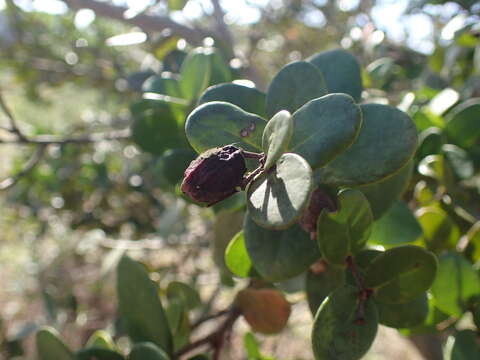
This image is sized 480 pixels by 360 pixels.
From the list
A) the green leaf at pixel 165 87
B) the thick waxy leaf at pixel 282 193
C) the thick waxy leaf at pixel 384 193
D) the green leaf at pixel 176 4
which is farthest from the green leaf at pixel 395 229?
the green leaf at pixel 176 4

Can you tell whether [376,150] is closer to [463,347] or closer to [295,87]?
[295,87]

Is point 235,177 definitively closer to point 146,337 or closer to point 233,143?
point 233,143

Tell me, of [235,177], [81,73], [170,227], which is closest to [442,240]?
[235,177]

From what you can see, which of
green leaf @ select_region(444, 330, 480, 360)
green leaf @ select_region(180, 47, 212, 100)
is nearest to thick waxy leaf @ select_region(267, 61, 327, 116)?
green leaf @ select_region(180, 47, 212, 100)

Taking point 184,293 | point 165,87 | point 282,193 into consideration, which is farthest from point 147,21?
point 282,193

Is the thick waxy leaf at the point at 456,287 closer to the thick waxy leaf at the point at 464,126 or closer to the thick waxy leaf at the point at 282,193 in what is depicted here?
the thick waxy leaf at the point at 464,126

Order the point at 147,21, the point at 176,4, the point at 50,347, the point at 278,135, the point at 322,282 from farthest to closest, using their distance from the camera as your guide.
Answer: the point at 147,21, the point at 176,4, the point at 50,347, the point at 322,282, the point at 278,135

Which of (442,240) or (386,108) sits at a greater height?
(386,108)
